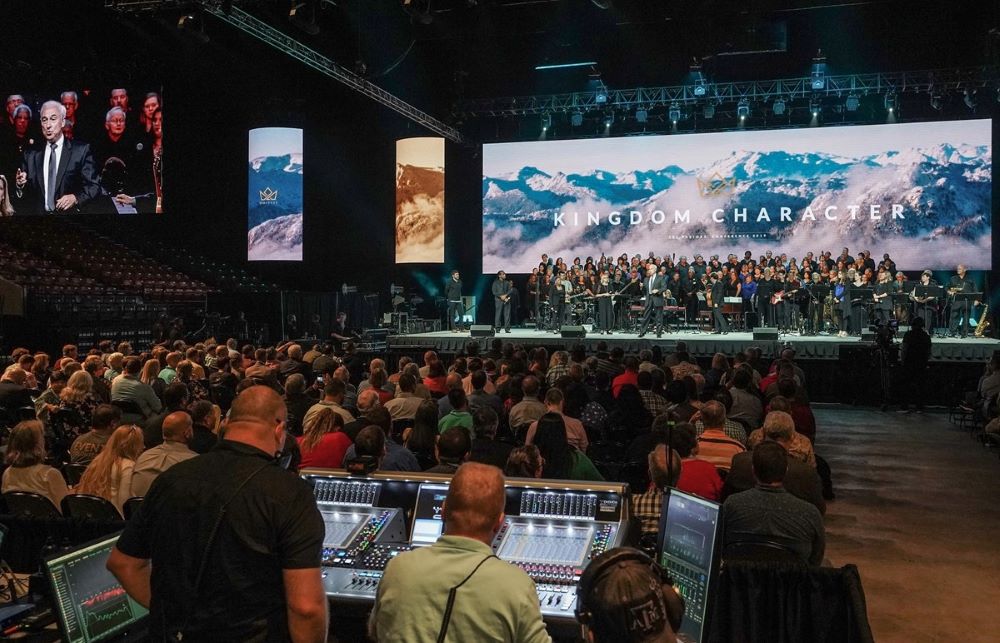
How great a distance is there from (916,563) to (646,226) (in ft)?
45.5

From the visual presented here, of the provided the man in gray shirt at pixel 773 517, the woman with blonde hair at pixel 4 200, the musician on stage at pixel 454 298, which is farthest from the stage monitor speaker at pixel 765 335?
the woman with blonde hair at pixel 4 200

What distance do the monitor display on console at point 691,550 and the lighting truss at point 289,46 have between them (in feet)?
35.1

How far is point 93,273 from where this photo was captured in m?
20.2

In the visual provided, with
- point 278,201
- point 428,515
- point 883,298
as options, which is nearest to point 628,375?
point 428,515

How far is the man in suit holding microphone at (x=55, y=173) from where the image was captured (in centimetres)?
2153

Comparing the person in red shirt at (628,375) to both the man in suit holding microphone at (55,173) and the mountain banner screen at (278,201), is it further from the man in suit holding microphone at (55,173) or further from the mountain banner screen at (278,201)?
the man in suit holding microphone at (55,173)

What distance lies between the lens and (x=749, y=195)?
1812cm

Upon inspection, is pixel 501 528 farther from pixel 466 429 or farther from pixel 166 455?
pixel 166 455

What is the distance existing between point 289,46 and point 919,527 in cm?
1150

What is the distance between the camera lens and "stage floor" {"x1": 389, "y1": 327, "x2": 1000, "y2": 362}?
13.2 meters

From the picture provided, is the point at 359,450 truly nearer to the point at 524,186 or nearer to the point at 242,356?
the point at 242,356

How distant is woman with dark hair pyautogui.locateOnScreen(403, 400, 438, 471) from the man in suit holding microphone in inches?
756

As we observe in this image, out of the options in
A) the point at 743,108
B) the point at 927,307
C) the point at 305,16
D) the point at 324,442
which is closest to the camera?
the point at 324,442

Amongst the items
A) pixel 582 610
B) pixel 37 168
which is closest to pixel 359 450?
pixel 582 610
